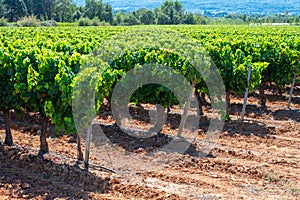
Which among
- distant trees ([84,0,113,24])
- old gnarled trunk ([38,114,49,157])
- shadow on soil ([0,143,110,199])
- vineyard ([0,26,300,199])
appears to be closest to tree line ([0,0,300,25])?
distant trees ([84,0,113,24])

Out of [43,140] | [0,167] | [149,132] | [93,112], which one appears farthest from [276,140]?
[0,167]

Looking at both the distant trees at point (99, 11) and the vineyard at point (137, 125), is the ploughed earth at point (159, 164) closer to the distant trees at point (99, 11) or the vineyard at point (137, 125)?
the vineyard at point (137, 125)

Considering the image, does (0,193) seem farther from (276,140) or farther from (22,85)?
(276,140)

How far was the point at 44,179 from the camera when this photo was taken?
7.52 metres

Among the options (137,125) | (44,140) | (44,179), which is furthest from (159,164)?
(137,125)

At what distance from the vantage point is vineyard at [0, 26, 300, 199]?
7363 millimetres

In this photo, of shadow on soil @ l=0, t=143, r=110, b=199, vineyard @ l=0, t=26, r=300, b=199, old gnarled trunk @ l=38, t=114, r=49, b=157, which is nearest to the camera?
shadow on soil @ l=0, t=143, r=110, b=199

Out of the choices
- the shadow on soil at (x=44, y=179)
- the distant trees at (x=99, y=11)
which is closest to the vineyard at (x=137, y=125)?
the shadow on soil at (x=44, y=179)

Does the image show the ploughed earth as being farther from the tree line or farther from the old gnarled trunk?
the tree line

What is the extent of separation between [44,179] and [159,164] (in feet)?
8.17

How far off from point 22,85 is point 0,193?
2.34 meters

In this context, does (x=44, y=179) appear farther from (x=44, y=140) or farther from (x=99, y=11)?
(x=99, y=11)

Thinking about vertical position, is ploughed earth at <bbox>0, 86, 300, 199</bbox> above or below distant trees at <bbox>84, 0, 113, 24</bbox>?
below

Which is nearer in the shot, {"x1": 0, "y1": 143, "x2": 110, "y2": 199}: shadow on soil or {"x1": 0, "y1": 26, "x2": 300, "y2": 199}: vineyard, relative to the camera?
{"x1": 0, "y1": 143, "x2": 110, "y2": 199}: shadow on soil
